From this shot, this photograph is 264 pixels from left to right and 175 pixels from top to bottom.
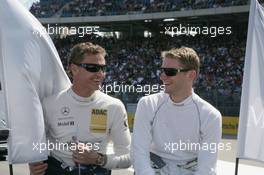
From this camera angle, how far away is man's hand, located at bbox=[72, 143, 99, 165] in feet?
11.6

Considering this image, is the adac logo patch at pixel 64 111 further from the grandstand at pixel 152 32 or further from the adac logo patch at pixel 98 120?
the grandstand at pixel 152 32

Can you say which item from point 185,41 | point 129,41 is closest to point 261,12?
point 185,41

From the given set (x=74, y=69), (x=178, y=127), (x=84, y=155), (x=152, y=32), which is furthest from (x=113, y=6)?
(x=84, y=155)

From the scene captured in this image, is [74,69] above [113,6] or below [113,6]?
below

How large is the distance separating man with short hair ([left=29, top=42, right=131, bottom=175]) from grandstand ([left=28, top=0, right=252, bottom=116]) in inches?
Answer: 797

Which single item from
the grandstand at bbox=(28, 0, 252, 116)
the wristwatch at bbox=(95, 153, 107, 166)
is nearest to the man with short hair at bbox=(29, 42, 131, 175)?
the wristwatch at bbox=(95, 153, 107, 166)

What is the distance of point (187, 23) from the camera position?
36125mm

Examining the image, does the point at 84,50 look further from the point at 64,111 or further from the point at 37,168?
the point at 37,168

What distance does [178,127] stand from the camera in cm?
363

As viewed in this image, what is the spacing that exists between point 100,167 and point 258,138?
4.45ft

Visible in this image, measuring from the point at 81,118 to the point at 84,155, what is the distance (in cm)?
28

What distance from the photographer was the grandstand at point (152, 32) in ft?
94.3

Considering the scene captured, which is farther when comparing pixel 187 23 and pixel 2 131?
pixel 187 23

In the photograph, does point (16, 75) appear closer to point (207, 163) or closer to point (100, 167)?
point (100, 167)
